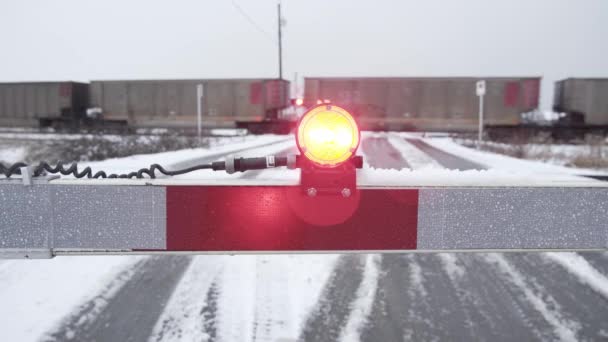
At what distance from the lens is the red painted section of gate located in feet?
4.24

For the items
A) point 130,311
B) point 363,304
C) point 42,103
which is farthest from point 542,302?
point 42,103

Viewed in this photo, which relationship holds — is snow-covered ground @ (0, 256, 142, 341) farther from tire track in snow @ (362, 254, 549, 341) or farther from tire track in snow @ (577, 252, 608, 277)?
tire track in snow @ (577, 252, 608, 277)

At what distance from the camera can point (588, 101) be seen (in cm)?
2253

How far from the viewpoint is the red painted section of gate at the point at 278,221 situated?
1.29m

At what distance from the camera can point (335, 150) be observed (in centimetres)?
121

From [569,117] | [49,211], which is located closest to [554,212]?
[49,211]

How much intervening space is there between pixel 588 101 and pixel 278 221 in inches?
1015

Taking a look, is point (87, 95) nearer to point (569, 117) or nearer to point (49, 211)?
point (569, 117)

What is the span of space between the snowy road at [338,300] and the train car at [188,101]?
23008 millimetres

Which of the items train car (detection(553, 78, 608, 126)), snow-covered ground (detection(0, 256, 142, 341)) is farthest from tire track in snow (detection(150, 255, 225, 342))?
train car (detection(553, 78, 608, 126))

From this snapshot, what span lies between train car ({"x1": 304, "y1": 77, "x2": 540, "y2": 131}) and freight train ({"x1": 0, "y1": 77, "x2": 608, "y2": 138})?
0.05 metres

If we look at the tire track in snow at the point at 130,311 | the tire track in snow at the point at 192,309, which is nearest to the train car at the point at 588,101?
the tire track in snow at the point at 192,309

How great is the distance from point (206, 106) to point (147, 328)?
83.6 feet

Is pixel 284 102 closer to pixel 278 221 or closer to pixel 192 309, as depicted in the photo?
pixel 192 309
